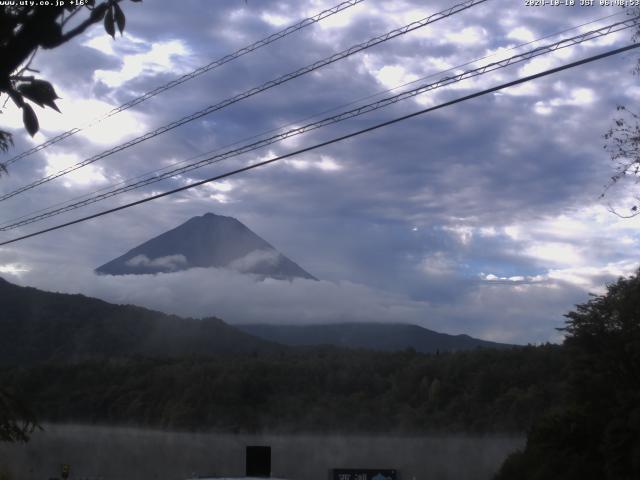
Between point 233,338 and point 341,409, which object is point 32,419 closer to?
point 341,409

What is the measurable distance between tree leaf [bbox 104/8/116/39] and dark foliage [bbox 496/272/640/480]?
17.9 meters

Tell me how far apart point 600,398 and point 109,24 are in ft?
64.7

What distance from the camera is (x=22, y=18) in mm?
4785

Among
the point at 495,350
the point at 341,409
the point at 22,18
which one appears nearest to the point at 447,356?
the point at 495,350

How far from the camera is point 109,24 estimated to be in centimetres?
540

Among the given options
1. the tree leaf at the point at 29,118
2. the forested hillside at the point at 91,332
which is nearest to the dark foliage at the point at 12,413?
the tree leaf at the point at 29,118

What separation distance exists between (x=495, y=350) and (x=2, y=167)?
39818 mm

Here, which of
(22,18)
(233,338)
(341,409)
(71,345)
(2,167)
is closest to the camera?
(22,18)

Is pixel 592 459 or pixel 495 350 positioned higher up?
pixel 495 350

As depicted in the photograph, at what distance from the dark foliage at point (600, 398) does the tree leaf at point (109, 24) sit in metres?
17.9

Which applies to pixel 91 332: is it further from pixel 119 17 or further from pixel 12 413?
pixel 119 17

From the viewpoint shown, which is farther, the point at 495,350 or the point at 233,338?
the point at 233,338

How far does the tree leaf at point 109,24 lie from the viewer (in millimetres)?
5340

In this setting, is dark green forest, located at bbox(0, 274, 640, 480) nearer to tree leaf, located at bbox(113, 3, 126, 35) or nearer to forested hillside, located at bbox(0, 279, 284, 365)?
forested hillside, located at bbox(0, 279, 284, 365)
